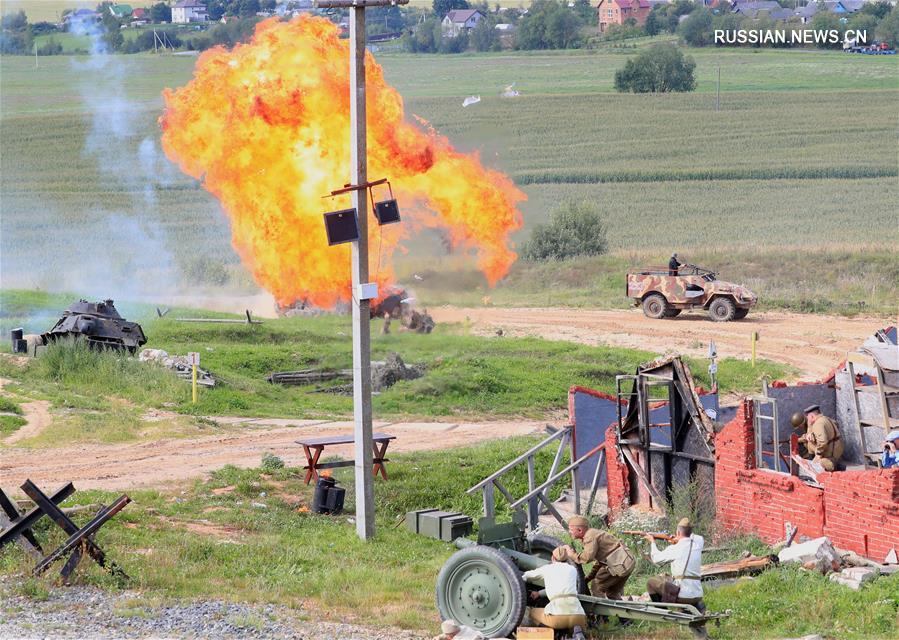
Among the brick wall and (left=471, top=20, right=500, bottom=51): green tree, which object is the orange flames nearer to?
the brick wall

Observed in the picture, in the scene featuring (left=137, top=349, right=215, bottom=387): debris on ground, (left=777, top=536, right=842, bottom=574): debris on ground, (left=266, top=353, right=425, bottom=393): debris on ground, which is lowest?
(left=266, top=353, right=425, bottom=393): debris on ground

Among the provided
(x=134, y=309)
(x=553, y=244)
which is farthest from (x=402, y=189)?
(x=553, y=244)

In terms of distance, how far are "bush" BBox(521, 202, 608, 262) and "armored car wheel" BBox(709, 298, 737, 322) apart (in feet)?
41.2

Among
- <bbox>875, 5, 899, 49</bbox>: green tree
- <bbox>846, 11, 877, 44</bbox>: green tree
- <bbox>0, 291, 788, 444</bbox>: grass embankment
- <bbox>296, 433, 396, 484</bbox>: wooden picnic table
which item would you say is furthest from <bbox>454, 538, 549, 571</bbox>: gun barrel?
<bbox>846, 11, 877, 44</bbox>: green tree

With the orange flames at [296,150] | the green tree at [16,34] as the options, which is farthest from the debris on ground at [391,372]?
the green tree at [16,34]

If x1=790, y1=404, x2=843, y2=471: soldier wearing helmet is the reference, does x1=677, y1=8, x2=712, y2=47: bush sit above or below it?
above

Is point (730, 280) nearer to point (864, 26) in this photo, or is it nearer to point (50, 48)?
point (50, 48)

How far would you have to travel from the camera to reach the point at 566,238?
55.7 m

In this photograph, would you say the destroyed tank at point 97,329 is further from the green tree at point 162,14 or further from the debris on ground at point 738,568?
the green tree at point 162,14

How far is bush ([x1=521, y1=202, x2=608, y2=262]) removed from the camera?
5547 centimetres

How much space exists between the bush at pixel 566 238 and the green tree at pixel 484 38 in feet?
169

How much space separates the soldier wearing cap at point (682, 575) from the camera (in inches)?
570

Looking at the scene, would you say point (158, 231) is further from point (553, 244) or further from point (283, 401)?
point (283, 401)

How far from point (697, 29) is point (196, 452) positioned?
3200 inches
